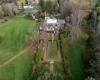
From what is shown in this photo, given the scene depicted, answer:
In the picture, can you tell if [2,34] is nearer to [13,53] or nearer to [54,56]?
[13,53]

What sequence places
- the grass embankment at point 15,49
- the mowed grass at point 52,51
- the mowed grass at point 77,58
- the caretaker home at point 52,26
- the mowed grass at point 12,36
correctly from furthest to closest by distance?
the caretaker home at point 52,26
the mowed grass at point 12,36
the mowed grass at point 52,51
the grass embankment at point 15,49
the mowed grass at point 77,58

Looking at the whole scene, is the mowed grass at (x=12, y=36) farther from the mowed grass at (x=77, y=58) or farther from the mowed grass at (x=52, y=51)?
Result: the mowed grass at (x=77, y=58)

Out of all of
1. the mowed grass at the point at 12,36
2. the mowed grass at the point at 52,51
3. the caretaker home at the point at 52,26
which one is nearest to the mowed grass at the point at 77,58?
the mowed grass at the point at 52,51

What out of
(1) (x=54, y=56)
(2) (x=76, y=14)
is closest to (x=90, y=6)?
(2) (x=76, y=14)

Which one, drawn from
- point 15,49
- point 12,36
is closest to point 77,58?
point 15,49

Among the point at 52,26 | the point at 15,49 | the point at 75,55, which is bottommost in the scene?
the point at 75,55

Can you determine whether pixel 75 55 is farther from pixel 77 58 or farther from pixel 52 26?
pixel 52 26
